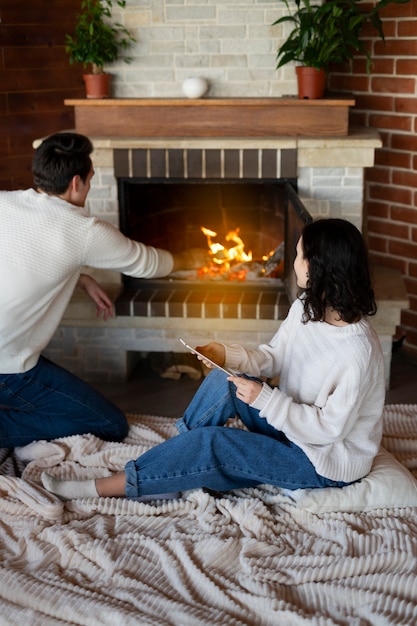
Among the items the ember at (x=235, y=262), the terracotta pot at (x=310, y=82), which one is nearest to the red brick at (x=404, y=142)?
the terracotta pot at (x=310, y=82)

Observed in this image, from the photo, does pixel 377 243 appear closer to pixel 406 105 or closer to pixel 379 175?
pixel 379 175

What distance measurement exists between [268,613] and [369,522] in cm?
51

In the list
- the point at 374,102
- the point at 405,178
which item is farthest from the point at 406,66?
the point at 405,178

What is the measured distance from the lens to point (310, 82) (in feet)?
11.0

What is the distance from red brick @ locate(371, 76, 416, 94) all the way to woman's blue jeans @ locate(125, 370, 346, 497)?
183cm

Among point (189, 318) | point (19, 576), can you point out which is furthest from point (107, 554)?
point (189, 318)

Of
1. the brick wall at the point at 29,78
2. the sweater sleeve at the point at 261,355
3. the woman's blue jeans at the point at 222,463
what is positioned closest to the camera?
the woman's blue jeans at the point at 222,463

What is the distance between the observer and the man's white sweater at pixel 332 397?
222 cm

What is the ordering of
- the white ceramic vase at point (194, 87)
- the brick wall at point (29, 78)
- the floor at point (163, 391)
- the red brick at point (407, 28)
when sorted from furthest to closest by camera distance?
1. the brick wall at point (29, 78)
2. the red brick at point (407, 28)
3. the white ceramic vase at point (194, 87)
4. the floor at point (163, 391)

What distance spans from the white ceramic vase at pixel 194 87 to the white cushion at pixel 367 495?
1.70m

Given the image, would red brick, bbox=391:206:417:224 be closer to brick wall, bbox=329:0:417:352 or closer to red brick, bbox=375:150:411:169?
brick wall, bbox=329:0:417:352

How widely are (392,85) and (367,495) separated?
6.65ft

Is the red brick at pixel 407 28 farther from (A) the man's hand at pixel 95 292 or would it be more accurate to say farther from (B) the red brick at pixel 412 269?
(A) the man's hand at pixel 95 292

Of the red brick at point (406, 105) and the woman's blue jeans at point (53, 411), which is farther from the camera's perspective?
the red brick at point (406, 105)
